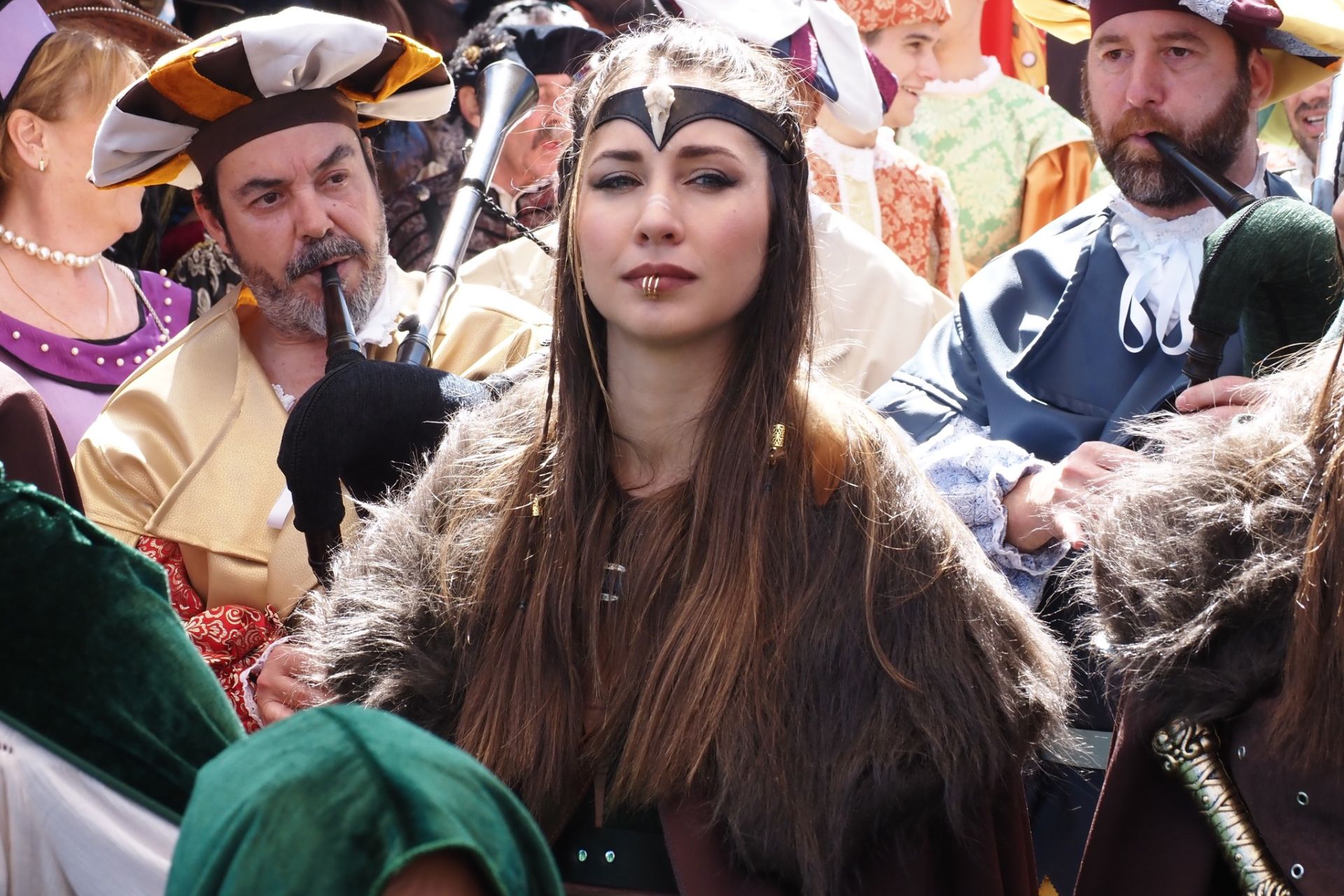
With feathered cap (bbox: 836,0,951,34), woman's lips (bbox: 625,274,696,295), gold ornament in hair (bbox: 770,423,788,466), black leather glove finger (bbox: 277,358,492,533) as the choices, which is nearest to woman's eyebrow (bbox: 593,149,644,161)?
woman's lips (bbox: 625,274,696,295)

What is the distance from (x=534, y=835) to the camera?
124 centimetres

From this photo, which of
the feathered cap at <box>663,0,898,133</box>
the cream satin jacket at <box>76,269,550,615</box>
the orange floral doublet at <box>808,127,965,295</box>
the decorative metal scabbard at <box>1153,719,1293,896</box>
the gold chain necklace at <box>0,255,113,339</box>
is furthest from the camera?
the orange floral doublet at <box>808,127,965,295</box>

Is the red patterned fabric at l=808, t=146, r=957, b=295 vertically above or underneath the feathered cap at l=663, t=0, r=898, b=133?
underneath

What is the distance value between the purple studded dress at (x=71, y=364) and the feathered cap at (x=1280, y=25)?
2343mm

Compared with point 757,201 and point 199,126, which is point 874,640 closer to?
point 757,201

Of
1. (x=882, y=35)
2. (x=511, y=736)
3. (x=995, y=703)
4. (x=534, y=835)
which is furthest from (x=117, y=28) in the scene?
(x=534, y=835)

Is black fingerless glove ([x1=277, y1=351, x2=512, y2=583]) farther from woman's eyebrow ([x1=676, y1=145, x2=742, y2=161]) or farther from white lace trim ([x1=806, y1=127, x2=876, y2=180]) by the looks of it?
white lace trim ([x1=806, y1=127, x2=876, y2=180])

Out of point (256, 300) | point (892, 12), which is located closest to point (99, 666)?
point (256, 300)

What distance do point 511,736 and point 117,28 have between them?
9.54 ft

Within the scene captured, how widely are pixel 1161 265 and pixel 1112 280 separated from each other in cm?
9

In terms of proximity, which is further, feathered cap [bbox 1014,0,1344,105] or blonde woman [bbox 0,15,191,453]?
blonde woman [bbox 0,15,191,453]

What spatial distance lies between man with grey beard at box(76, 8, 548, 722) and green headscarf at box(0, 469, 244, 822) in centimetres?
158

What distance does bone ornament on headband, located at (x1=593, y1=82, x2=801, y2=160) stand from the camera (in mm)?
2258

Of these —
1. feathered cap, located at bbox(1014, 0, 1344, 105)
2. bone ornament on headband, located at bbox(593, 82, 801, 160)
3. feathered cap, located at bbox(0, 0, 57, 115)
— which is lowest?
feathered cap, located at bbox(1014, 0, 1344, 105)
